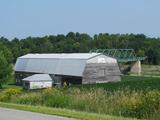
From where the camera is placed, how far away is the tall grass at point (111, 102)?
13366 millimetres

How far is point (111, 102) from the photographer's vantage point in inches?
627

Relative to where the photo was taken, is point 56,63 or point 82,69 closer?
point 82,69

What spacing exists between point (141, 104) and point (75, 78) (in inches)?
2225

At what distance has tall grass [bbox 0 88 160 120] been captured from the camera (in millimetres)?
13366

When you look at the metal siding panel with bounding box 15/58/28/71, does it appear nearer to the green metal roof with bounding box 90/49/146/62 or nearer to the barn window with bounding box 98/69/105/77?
Answer: the barn window with bounding box 98/69/105/77

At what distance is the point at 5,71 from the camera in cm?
7094

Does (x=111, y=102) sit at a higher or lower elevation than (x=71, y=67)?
lower

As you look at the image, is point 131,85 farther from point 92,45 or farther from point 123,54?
point 92,45

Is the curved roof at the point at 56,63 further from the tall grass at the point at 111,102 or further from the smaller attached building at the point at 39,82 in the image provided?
the tall grass at the point at 111,102

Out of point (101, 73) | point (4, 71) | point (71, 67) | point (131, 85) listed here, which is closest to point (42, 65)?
point (71, 67)

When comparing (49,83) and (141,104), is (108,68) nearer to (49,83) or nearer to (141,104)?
(49,83)

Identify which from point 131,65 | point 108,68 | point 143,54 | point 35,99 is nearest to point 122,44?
point 143,54

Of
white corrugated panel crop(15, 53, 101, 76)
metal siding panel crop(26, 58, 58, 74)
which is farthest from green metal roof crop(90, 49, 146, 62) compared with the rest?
metal siding panel crop(26, 58, 58, 74)

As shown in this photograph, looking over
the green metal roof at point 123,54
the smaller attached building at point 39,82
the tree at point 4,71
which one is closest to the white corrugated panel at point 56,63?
the smaller attached building at point 39,82
